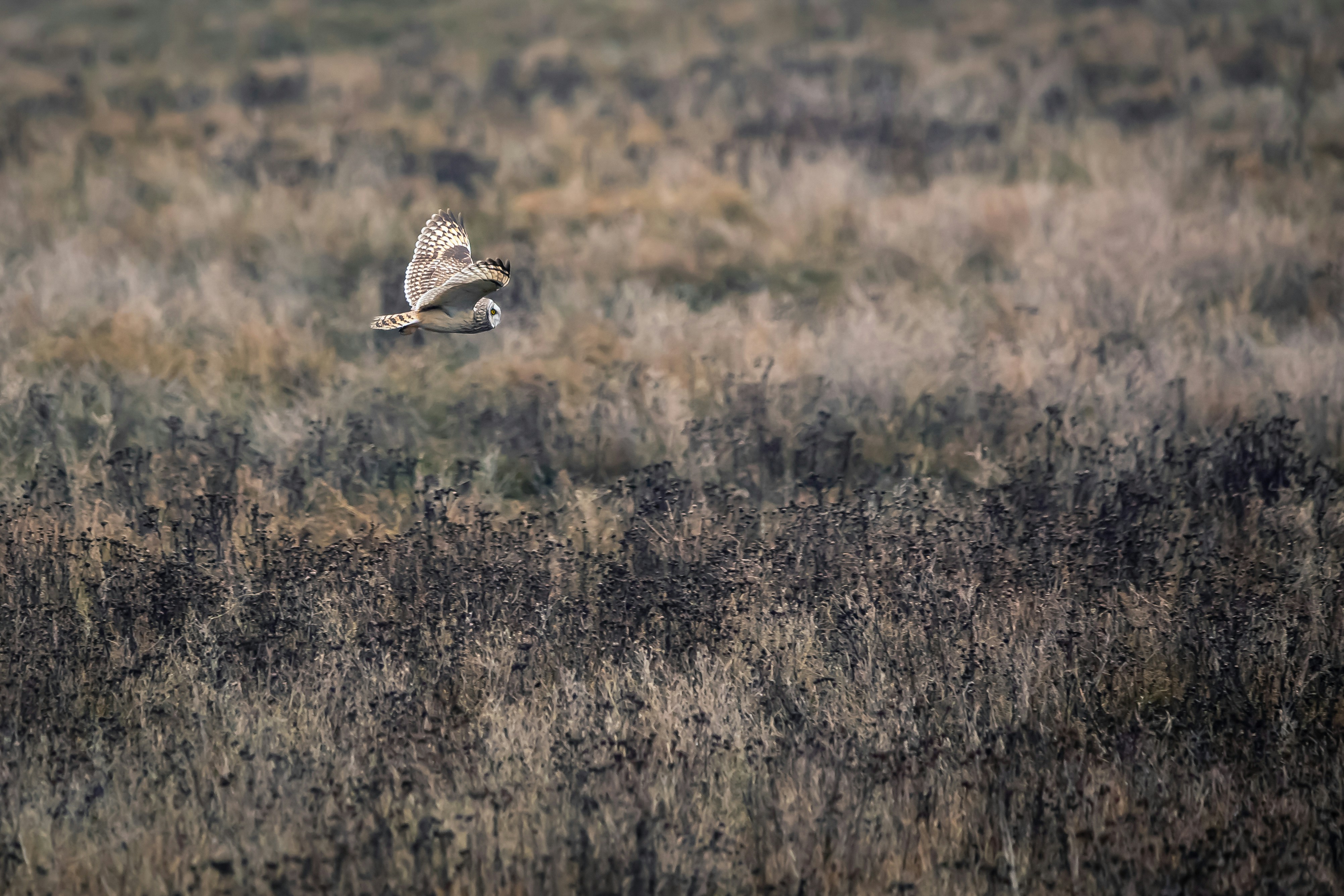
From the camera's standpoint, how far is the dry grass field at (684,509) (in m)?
3.52

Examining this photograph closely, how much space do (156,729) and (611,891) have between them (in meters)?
1.71

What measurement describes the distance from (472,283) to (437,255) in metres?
1.17

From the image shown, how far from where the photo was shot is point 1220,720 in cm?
418

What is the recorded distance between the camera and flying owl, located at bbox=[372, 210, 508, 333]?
461 cm

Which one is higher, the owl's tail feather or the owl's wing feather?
the owl's wing feather

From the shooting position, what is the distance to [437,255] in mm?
5691

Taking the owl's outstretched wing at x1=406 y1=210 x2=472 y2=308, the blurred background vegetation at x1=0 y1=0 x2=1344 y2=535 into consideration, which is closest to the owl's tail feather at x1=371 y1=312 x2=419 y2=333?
the owl's outstretched wing at x1=406 y1=210 x2=472 y2=308

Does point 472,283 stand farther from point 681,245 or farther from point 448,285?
point 681,245

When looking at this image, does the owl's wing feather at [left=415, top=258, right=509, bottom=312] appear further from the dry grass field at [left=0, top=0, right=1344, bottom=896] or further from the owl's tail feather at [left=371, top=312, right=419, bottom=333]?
the dry grass field at [left=0, top=0, right=1344, bottom=896]

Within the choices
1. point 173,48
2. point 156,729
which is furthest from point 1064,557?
point 173,48

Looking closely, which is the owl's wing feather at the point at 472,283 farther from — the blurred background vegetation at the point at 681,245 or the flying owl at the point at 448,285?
the blurred background vegetation at the point at 681,245

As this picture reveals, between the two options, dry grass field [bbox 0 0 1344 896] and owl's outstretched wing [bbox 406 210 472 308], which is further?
owl's outstretched wing [bbox 406 210 472 308]

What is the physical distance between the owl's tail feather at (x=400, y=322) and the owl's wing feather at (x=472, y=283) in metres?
0.10

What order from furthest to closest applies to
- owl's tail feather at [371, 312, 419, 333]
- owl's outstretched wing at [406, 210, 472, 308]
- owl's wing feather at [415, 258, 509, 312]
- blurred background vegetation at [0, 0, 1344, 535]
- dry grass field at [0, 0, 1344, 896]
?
blurred background vegetation at [0, 0, 1344, 535]
owl's outstretched wing at [406, 210, 472, 308]
owl's tail feather at [371, 312, 419, 333]
owl's wing feather at [415, 258, 509, 312]
dry grass field at [0, 0, 1344, 896]
